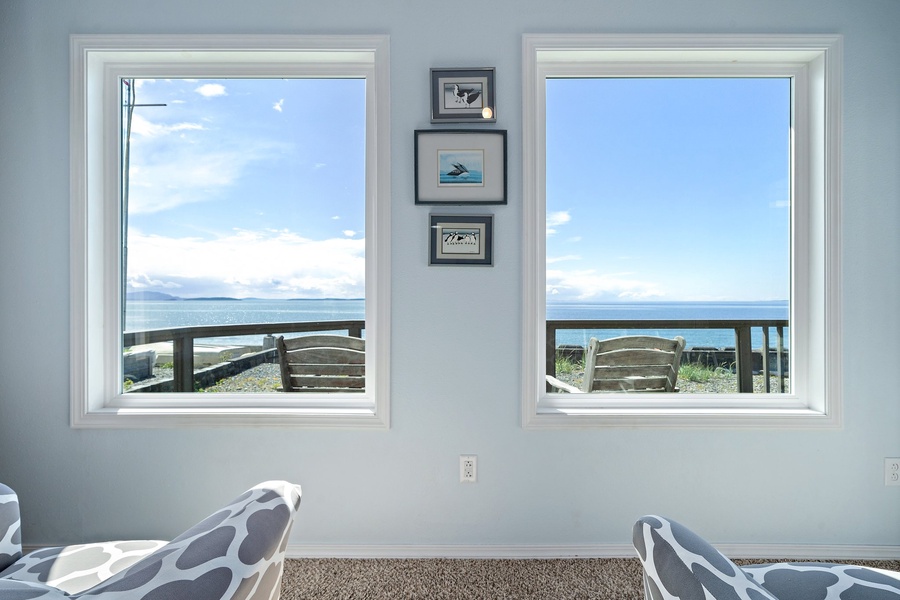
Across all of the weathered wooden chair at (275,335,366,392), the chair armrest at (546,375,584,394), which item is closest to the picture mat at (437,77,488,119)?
the weathered wooden chair at (275,335,366,392)

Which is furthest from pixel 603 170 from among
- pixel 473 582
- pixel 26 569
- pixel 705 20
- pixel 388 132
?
pixel 26 569

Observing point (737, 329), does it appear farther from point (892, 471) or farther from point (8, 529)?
point (8, 529)

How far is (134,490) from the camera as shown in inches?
84.6

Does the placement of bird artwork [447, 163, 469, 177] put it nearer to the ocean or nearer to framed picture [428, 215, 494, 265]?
framed picture [428, 215, 494, 265]

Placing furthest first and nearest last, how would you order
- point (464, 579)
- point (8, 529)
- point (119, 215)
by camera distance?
point (119, 215)
point (464, 579)
point (8, 529)

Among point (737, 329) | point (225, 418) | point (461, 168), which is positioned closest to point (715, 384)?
point (737, 329)

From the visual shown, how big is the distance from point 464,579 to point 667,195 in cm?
185

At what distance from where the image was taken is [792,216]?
2260 millimetres

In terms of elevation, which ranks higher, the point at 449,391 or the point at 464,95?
the point at 464,95

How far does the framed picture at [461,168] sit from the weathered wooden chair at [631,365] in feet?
2.75

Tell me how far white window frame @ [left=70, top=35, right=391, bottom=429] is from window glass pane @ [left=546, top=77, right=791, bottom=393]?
2.54 ft

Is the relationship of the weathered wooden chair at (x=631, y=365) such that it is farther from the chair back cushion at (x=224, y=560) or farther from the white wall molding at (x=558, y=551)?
the chair back cushion at (x=224, y=560)

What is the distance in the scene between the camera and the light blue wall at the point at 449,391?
83.2 inches

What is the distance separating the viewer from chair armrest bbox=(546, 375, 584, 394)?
2.29m
